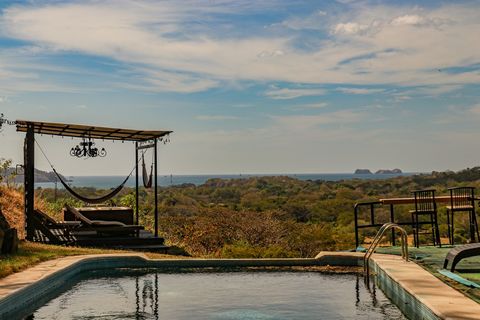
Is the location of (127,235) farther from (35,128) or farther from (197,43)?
(197,43)

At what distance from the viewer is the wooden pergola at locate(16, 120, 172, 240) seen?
1348cm

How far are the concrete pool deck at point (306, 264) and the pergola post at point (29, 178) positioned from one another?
9.78ft

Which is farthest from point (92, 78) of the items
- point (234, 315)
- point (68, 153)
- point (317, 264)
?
point (234, 315)

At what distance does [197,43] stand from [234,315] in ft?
43.0

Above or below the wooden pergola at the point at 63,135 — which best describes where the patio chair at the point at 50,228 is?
below

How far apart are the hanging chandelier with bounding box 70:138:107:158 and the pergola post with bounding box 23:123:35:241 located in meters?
1.48

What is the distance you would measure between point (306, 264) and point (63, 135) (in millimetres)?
7506

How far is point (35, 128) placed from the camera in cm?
1442

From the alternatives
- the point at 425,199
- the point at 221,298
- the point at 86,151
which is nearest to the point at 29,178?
the point at 86,151

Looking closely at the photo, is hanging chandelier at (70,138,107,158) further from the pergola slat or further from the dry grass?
the dry grass

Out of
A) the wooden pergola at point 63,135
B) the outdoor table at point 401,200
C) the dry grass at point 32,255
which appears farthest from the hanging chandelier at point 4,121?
the outdoor table at point 401,200

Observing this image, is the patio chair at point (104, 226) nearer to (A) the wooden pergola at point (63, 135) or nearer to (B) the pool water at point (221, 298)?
(A) the wooden pergola at point (63, 135)

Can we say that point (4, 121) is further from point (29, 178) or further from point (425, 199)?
point (425, 199)

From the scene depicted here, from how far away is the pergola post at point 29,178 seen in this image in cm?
1346
